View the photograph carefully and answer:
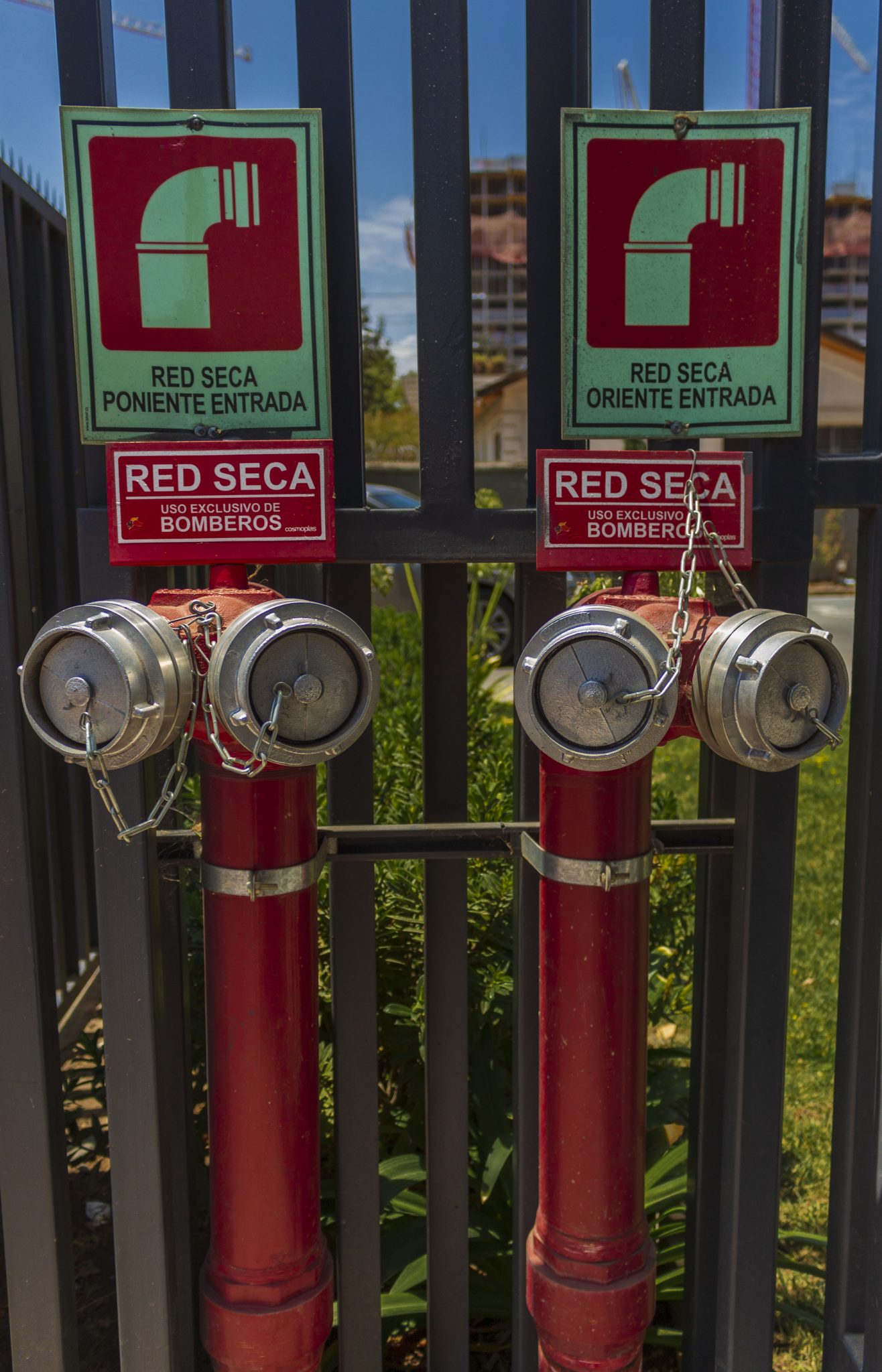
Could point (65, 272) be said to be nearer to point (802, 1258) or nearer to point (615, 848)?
point (615, 848)

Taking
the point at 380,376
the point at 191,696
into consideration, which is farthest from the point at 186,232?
the point at 380,376

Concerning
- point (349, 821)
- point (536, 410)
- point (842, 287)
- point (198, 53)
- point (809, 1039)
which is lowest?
point (809, 1039)

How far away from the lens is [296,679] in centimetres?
120

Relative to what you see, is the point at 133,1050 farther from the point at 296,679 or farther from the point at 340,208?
the point at 340,208

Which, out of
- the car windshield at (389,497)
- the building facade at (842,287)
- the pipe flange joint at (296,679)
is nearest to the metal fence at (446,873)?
the pipe flange joint at (296,679)

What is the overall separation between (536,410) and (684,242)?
0.91 feet

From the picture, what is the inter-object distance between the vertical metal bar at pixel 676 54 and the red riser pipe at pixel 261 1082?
3.18ft

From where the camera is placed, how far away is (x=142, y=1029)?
1.46m

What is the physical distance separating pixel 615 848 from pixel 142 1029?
0.67 m

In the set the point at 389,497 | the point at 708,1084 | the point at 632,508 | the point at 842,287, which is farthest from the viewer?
the point at 842,287

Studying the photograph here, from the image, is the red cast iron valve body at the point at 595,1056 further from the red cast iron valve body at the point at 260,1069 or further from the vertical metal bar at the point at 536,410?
the red cast iron valve body at the point at 260,1069

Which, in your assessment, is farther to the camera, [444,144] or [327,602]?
[327,602]

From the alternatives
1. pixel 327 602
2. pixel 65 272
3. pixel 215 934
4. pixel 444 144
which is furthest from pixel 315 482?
pixel 65 272

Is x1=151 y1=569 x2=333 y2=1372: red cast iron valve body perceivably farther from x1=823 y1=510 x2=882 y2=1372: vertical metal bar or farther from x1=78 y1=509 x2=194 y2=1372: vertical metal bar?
x1=823 y1=510 x2=882 y2=1372: vertical metal bar
